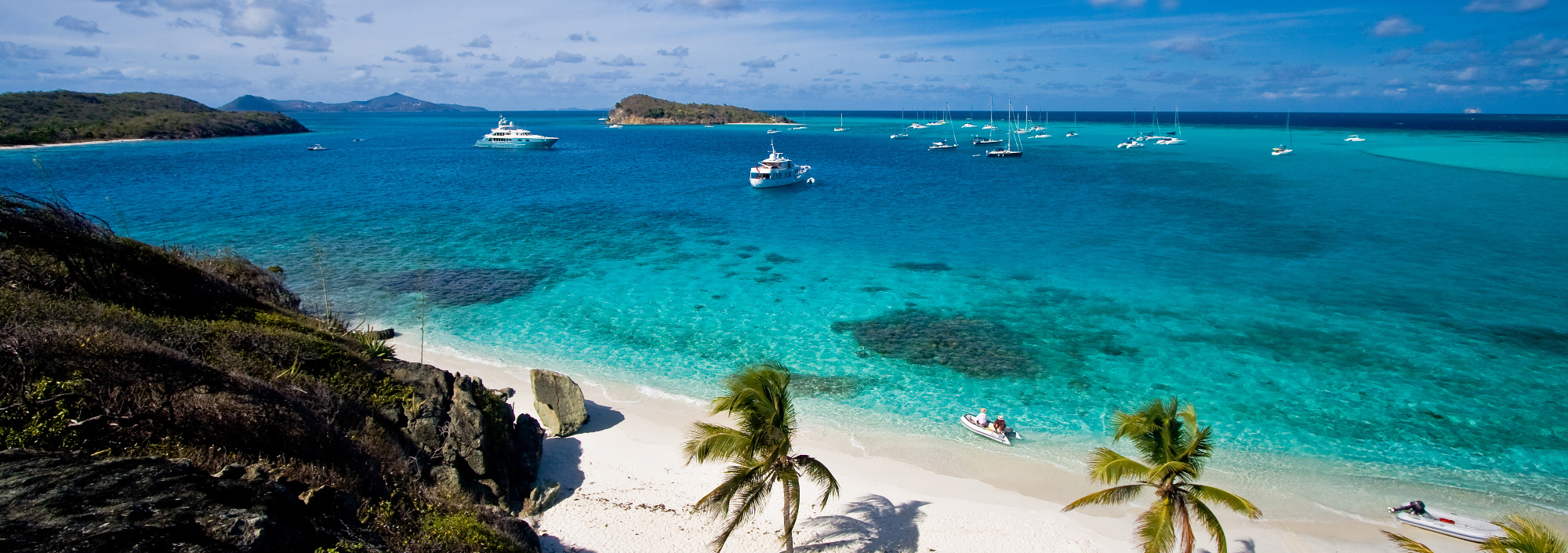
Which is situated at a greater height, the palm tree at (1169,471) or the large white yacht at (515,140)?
the large white yacht at (515,140)

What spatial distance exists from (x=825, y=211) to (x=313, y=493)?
154 ft

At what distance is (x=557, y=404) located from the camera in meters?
18.5

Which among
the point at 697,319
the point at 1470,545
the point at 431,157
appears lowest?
the point at 1470,545

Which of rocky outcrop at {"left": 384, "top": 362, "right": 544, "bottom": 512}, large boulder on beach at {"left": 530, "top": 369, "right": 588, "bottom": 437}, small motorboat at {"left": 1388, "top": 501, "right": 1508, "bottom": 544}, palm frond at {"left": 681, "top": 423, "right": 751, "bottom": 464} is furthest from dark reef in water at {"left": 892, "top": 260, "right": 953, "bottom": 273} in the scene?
palm frond at {"left": 681, "top": 423, "right": 751, "bottom": 464}

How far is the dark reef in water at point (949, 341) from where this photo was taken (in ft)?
77.4

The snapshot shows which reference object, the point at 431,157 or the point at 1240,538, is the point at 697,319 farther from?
the point at 431,157

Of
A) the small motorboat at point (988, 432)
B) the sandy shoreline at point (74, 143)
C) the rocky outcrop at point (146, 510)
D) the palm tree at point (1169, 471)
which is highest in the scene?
the sandy shoreline at point (74, 143)

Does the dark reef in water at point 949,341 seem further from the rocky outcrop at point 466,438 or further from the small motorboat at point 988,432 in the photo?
the rocky outcrop at point 466,438

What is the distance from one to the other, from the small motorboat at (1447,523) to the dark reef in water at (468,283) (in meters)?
30.4

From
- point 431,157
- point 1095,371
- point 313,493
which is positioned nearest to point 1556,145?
point 1095,371

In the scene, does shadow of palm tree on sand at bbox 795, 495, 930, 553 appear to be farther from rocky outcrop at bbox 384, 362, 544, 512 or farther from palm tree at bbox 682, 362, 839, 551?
rocky outcrop at bbox 384, 362, 544, 512

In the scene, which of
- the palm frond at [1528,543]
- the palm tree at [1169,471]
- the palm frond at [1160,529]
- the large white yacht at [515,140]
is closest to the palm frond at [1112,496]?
the palm tree at [1169,471]

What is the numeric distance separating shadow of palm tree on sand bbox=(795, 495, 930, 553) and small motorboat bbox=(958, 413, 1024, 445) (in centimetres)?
381

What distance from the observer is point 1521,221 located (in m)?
46.1
